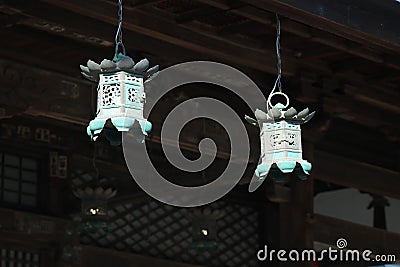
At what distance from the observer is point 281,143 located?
7656 mm

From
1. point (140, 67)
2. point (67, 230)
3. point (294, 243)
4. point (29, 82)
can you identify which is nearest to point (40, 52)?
point (29, 82)

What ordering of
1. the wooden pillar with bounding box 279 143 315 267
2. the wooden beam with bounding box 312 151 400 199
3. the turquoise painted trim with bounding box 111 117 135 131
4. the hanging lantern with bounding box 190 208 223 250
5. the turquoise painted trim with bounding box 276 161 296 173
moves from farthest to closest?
the hanging lantern with bounding box 190 208 223 250 → the wooden beam with bounding box 312 151 400 199 → the wooden pillar with bounding box 279 143 315 267 → the turquoise painted trim with bounding box 276 161 296 173 → the turquoise painted trim with bounding box 111 117 135 131

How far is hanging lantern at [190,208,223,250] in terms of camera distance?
40.0ft

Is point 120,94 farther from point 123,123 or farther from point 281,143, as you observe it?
point 281,143

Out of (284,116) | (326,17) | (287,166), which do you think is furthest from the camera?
(326,17)

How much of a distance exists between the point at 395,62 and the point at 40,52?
303 centimetres

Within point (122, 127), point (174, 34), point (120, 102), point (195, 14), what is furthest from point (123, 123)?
point (174, 34)

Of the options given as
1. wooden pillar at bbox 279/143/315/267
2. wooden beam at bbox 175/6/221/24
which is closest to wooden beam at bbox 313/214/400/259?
wooden pillar at bbox 279/143/315/267

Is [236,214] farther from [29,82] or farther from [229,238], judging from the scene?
[29,82]

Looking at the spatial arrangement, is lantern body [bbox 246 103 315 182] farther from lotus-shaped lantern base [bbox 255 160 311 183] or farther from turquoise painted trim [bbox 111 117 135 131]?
turquoise painted trim [bbox 111 117 135 131]

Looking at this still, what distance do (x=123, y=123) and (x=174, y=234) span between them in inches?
249

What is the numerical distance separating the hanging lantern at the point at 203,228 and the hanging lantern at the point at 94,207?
1.15 m

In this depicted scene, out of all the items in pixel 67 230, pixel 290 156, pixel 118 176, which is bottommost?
pixel 290 156

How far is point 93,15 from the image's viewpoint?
877 cm
